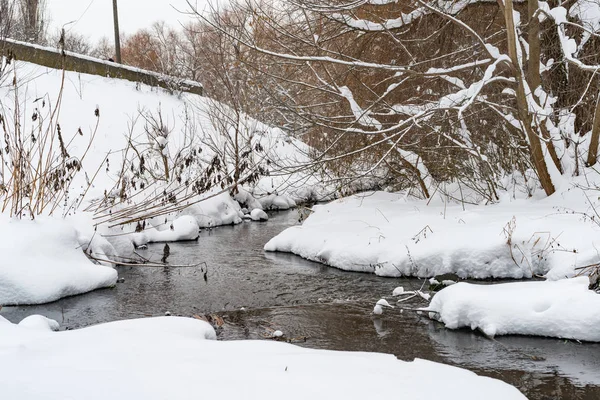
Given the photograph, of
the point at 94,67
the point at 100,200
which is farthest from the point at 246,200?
the point at 94,67

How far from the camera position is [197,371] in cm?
296

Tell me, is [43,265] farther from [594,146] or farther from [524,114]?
[594,146]

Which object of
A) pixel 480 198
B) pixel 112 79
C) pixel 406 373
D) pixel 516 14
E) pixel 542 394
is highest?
pixel 112 79

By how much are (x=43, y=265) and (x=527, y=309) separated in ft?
18.1

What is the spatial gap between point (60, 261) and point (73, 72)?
19.0 meters

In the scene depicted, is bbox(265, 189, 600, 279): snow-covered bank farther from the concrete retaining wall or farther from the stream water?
the concrete retaining wall

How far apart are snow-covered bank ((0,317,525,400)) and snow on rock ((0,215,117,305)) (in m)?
3.10

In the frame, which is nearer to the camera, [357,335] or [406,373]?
[406,373]

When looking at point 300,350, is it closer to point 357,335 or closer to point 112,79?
point 357,335

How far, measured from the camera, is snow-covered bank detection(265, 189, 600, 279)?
706cm

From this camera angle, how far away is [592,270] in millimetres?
6051

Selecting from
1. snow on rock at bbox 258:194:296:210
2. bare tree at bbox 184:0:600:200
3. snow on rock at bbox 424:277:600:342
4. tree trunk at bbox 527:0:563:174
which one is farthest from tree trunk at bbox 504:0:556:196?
snow on rock at bbox 258:194:296:210

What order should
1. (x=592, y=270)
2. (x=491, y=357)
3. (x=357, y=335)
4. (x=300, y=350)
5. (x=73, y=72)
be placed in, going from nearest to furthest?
(x=300, y=350) < (x=491, y=357) < (x=357, y=335) < (x=592, y=270) < (x=73, y=72)

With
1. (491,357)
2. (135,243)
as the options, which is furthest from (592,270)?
(135,243)
